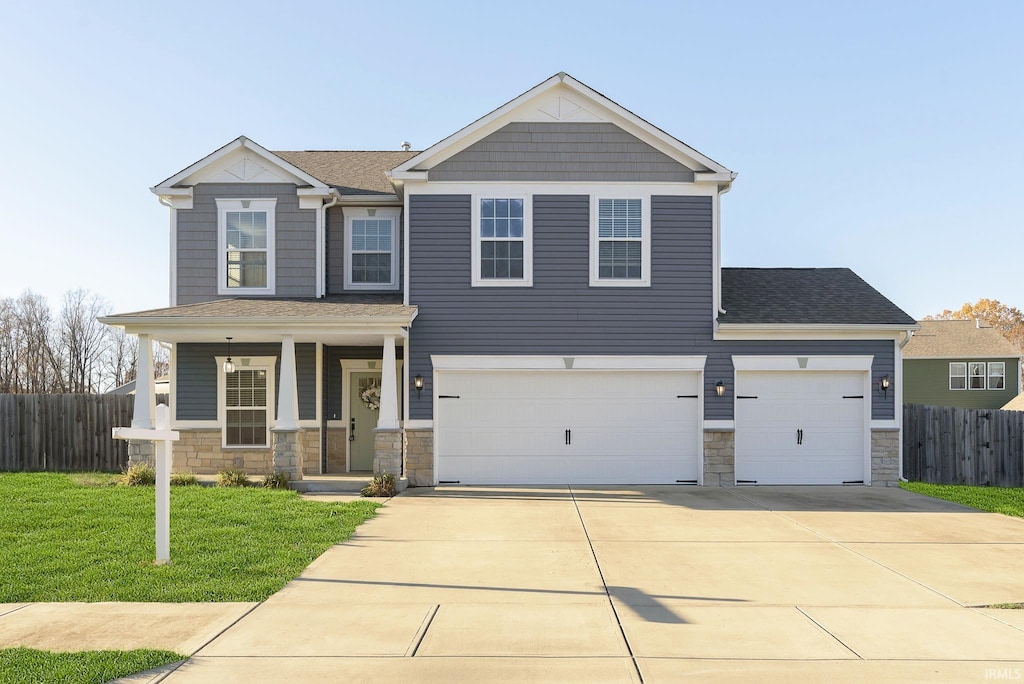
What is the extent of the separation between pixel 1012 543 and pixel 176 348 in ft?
45.9

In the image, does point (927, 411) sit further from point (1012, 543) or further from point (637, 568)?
point (637, 568)

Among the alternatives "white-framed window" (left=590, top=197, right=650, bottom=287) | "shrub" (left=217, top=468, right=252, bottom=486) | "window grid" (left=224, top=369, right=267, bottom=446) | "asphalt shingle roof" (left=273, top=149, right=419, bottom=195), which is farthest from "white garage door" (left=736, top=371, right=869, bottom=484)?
"window grid" (left=224, top=369, right=267, bottom=446)

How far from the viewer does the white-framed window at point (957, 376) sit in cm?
3034

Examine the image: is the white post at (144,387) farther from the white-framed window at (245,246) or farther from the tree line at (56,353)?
the tree line at (56,353)

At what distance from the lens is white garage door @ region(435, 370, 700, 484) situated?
47.3 ft

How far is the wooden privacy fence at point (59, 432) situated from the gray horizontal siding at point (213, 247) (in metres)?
3.86

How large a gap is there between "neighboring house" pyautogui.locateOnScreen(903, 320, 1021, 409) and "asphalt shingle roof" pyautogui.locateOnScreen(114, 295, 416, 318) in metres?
23.8

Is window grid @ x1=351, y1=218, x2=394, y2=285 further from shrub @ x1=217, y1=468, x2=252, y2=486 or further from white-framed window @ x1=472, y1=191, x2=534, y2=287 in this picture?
shrub @ x1=217, y1=468, x2=252, y2=486

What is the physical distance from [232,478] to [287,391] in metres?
1.79

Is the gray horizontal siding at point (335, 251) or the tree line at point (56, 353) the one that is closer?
the gray horizontal siding at point (335, 251)

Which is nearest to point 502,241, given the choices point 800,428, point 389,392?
point 389,392

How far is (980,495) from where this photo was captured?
13492 mm

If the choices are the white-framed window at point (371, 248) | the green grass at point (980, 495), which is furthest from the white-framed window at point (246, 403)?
the green grass at point (980, 495)

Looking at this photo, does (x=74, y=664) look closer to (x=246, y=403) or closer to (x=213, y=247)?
(x=246, y=403)
